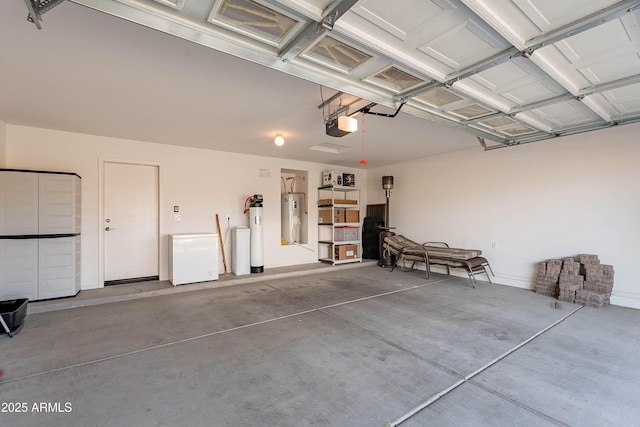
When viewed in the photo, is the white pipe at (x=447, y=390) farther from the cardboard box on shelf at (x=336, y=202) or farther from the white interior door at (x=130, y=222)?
the white interior door at (x=130, y=222)

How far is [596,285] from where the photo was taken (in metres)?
3.89

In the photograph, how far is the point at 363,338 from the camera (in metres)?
2.80

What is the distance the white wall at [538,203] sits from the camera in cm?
386

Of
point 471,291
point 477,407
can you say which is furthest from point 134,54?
point 471,291

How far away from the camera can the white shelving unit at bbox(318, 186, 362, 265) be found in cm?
680

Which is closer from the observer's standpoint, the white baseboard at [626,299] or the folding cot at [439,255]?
the white baseboard at [626,299]

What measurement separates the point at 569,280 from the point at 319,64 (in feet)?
15.3

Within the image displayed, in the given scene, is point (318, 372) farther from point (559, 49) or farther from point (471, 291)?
point (471, 291)

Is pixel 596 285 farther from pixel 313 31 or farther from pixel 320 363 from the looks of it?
pixel 313 31

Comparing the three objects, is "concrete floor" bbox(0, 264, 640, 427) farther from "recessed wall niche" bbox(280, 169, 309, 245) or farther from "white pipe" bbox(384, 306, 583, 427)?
"recessed wall niche" bbox(280, 169, 309, 245)

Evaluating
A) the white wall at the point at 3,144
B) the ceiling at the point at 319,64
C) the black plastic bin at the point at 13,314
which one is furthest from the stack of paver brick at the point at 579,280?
the white wall at the point at 3,144

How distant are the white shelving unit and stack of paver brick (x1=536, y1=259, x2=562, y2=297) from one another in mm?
3677

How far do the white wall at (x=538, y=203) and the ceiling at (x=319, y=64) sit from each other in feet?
2.44

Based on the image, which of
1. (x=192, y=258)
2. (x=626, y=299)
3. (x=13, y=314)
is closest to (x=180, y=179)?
(x=192, y=258)
